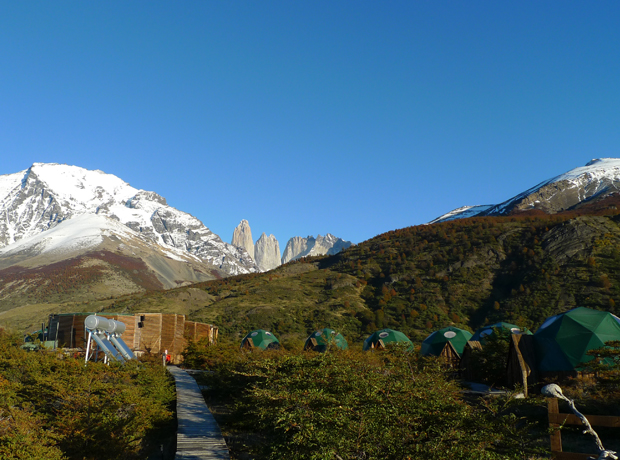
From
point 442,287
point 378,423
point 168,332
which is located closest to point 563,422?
point 378,423

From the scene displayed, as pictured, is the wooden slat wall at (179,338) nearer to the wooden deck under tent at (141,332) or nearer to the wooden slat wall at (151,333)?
the wooden deck under tent at (141,332)

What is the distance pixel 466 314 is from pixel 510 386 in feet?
142

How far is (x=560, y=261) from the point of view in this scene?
66500 mm

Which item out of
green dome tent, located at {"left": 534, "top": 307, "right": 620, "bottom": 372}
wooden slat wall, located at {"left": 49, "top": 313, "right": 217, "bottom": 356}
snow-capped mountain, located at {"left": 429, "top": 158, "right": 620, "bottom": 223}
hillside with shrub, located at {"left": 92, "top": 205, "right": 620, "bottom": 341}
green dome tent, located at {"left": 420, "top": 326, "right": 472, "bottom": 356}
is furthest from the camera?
snow-capped mountain, located at {"left": 429, "top": 158, "right": 620, "bottom": 223}

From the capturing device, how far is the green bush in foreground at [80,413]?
10719mm

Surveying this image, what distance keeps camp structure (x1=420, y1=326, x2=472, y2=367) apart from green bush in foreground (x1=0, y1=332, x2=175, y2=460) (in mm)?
22605

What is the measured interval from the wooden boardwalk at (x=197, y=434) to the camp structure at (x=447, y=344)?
21805 millimetres

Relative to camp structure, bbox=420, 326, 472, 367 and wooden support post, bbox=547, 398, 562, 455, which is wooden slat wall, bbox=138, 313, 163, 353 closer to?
camp structure, bbox=420, 326, 472, 367

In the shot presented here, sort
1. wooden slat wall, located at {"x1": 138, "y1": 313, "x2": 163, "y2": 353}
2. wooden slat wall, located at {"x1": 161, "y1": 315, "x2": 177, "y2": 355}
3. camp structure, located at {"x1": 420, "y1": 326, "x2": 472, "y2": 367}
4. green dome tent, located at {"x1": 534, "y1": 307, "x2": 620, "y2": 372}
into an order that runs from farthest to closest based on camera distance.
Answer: wooden slat wall, located at {"x1": 161, "y1": 315, "x2": 177, "y2": 355} → wooden slat wall, located at {"x1": 138, "y1": 313, "x2": 163, "y2": 353} → camp structure, located at {"x1": 420, "y1": 326, "x2": 472, "y2": 367} → green dome tent, located at {"x1": 534, "y1": 307, "x2": 620, "y2": 372}

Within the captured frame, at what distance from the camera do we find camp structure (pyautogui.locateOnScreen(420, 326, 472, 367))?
34656mm

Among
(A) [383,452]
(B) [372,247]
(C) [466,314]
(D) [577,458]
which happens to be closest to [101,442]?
(A) [383,452]

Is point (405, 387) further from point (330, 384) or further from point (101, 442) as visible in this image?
point (101, 442)

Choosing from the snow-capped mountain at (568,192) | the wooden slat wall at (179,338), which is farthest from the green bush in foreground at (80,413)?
the snow-capped mountain at (568,192)

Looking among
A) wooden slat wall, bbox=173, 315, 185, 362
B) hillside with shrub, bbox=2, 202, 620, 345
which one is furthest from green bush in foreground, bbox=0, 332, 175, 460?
hillside with shrub, bbox=2, 202, 620, 345
